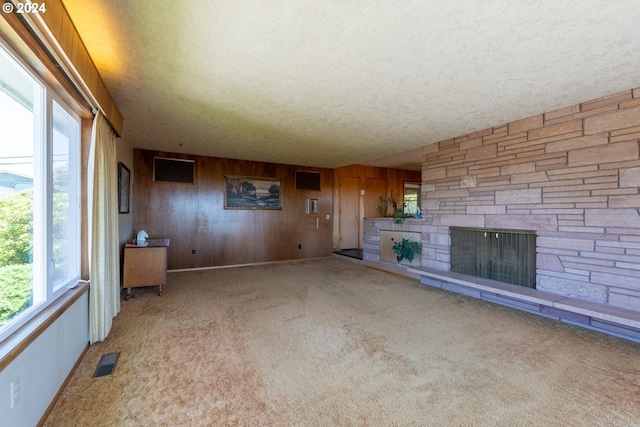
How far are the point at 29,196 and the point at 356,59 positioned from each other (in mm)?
2594

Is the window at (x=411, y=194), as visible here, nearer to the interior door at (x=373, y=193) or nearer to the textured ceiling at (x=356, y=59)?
the interior door at (x=373, y=193)

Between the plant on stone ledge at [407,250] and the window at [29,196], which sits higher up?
the window at [29,196]

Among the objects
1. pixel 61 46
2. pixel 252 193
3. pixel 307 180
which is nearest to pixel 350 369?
pixel 61 46

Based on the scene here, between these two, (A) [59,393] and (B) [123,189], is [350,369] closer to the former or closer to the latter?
(A) [59,393]

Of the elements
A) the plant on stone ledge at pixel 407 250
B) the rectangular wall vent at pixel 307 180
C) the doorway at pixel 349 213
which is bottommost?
the plant on stone ledge at pixel 407 250

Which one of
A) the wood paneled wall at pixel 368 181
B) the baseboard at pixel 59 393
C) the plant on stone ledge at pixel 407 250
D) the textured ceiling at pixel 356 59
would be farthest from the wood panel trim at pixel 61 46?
the wood paneled wall at pixel 368 181

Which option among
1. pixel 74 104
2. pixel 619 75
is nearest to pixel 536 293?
pixel 619 75

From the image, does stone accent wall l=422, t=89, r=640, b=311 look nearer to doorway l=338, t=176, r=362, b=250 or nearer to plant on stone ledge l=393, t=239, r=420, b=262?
plant on stone ledge l=393, t=239, r=420, b=262

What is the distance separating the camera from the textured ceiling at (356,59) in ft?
5.80

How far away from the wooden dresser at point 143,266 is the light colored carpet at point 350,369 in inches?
12.1

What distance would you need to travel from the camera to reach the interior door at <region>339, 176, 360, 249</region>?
8.12 meters

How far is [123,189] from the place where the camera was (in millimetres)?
4473

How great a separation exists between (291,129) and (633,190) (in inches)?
165

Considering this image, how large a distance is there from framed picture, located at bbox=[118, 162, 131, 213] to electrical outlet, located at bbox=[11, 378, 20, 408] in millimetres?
3218
